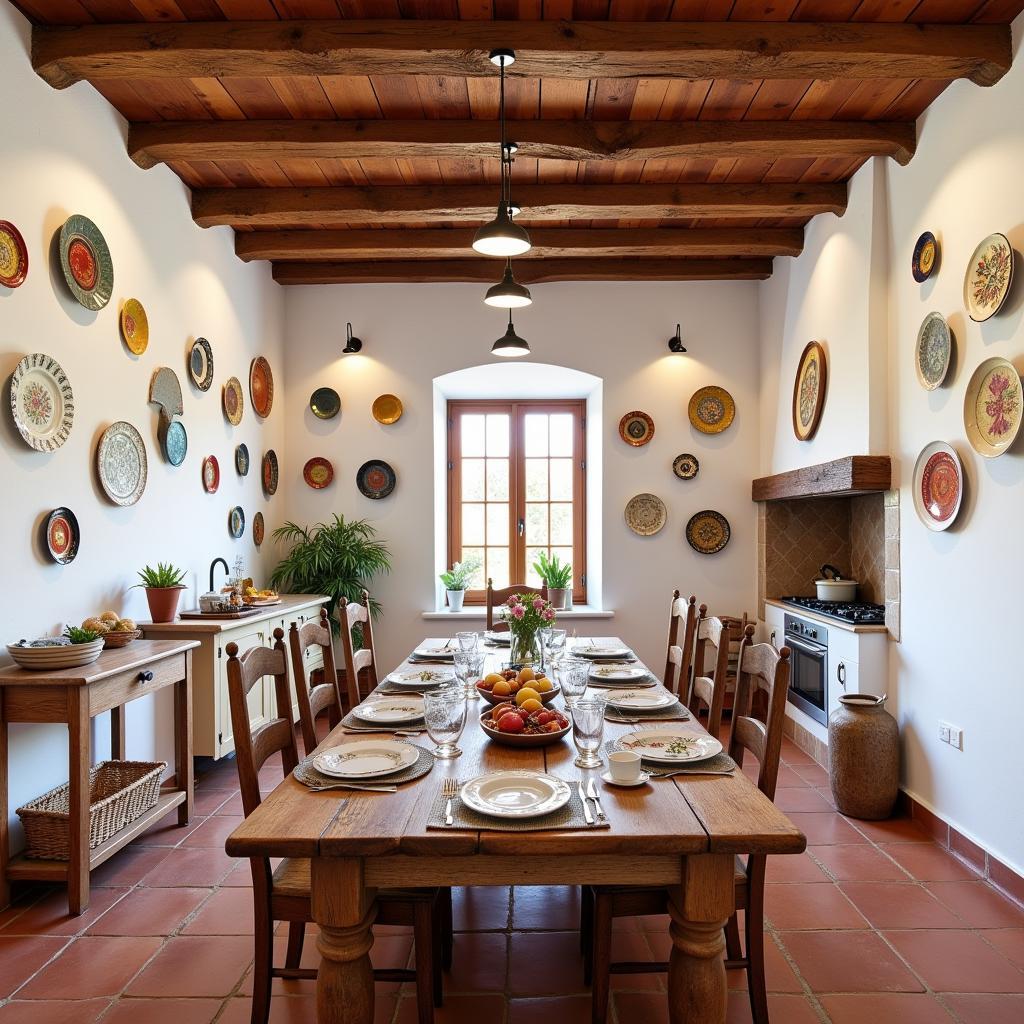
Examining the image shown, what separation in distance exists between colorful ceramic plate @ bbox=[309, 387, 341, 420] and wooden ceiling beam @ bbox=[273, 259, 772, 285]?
75cm

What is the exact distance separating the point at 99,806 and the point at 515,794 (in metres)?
1.83

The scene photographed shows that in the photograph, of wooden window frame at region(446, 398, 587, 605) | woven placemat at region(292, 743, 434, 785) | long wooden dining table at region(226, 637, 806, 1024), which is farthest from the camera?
wooden window frame at region(446, 398, 587, 605)

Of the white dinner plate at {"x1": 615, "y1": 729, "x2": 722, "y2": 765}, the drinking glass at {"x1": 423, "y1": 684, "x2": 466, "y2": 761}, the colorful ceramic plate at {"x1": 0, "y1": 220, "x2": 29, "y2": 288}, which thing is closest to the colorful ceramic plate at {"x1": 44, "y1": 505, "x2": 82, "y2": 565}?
the colorful ceramic plate at {"x1": 0, "y1": 220, "x2": 29, "y2": 288}

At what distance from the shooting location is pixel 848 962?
7.63ft

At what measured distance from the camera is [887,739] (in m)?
3.45

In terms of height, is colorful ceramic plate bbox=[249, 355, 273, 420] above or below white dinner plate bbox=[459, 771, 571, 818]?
above

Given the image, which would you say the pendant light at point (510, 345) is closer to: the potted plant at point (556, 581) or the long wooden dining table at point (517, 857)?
the potted plant at point (556, 581)

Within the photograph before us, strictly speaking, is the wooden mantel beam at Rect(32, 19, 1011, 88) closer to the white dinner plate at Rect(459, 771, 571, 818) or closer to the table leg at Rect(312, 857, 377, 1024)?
the white dinner plate at Rect(459, 771, 571, 818)

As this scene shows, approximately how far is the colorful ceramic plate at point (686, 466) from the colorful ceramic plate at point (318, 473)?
235cm

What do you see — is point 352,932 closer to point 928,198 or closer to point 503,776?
point 503,776

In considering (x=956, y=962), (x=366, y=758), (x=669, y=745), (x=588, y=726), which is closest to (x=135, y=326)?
(x=366, y=758)

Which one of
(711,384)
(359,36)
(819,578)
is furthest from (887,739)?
(359,36)

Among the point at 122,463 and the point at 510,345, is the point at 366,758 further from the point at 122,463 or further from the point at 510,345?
the point at 510,345

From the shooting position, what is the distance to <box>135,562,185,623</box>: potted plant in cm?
352
